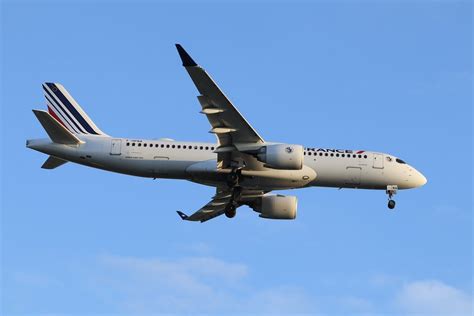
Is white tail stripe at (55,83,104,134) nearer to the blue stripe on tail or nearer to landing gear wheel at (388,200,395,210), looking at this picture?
the blue stripe on tail

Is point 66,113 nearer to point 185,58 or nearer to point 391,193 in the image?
point 185,58

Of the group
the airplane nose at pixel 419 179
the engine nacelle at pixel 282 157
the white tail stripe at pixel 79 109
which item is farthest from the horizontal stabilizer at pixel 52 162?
the airplane nose at pixel 419 179

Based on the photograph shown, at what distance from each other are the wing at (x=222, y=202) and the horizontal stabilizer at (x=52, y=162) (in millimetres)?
9467

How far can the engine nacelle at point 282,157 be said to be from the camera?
175 feet

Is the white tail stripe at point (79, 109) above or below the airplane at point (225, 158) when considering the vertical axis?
above

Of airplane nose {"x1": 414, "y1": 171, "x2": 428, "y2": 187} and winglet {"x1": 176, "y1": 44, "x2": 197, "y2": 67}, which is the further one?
airplane nose {"x1": 414, "y1": 171, "x2": 428, "y2": 187}

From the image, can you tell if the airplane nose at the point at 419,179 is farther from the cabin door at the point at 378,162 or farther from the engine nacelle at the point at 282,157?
the engine nacelle at the point at 282,157

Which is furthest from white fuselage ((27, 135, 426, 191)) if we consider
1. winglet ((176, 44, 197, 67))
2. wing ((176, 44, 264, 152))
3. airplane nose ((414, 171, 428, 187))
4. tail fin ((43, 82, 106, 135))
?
winglet ((176, 44, 197, 67))

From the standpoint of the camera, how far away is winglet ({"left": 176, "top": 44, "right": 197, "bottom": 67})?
1891 inches

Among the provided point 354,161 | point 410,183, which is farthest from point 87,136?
point 410,183

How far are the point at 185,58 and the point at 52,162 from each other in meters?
13.0

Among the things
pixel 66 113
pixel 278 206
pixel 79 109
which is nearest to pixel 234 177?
pixel 278 206

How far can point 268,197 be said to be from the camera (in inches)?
2427

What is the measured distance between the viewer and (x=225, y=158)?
55.3 metres
